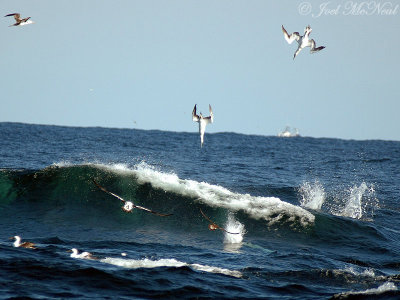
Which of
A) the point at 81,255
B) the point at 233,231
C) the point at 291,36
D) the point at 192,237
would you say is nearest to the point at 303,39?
the point at 291,36

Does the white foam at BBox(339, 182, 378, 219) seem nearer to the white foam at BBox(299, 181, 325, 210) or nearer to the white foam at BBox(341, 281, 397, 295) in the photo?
the white foam at BBox(299, 181, 325, 210)

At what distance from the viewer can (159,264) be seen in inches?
583

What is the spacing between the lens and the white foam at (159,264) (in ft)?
47.6

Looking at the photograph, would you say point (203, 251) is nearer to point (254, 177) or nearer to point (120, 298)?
point (120, 298)

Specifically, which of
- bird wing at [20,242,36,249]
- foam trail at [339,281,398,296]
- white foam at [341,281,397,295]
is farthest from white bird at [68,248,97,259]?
white foam at [341,281,397,295]

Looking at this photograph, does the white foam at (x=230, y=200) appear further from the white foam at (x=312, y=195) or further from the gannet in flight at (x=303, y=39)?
the gannet in flight at (x=303, y=39)

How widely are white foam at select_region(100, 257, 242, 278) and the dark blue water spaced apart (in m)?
0.03

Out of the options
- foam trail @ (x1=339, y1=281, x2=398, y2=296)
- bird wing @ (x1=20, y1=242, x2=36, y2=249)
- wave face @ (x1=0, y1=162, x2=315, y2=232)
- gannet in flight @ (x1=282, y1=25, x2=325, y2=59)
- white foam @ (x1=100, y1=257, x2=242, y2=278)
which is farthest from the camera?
gannet in flight @ (x1=282, y1=25, x2=325, y2=59)

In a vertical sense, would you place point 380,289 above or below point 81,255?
below

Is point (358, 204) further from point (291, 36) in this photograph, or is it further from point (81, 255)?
point (81, 255)

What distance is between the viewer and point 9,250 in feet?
49.4

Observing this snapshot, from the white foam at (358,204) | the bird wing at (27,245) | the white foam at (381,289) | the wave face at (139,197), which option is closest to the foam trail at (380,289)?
the white foam at (381,289)

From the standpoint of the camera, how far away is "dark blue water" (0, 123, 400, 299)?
13.2 metres

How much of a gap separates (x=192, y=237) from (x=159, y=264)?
4815 millimetres
